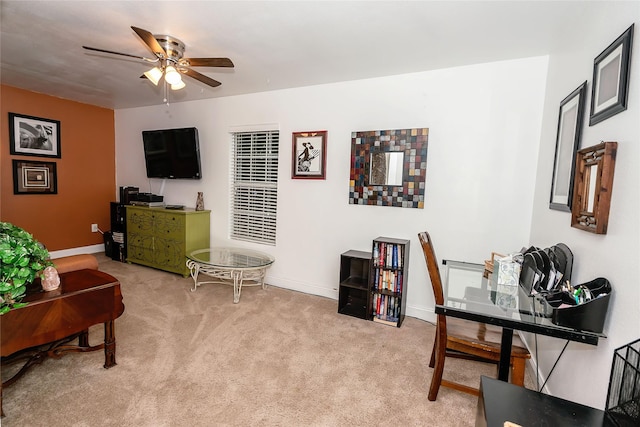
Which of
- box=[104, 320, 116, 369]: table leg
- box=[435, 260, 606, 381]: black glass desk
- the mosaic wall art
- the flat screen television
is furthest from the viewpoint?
the flat screen television

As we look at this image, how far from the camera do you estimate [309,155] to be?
3.56 metres

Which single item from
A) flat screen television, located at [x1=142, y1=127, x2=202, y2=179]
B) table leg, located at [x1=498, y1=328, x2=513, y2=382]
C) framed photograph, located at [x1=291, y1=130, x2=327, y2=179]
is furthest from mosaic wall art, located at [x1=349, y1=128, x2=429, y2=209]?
flat screen television, located at [x1=142, y1=127, x2=202, y2=179]

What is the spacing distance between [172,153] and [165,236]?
47.0 inches

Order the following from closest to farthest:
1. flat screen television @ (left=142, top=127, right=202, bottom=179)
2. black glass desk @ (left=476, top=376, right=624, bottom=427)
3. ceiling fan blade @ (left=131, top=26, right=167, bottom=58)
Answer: black glass desk @ (left=476, top=376, right=624, bottom=427), ceiling fan blade @ (left=131, top=26, right=167, bottom=58), flat screen television @ (left=142, top=127, right=202, bottom=179)

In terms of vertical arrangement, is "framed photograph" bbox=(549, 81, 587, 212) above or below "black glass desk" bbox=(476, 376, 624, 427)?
above

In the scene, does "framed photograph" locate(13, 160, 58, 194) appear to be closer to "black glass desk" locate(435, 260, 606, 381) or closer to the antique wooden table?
the antique wooden table

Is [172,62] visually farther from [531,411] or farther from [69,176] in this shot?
[69,176]

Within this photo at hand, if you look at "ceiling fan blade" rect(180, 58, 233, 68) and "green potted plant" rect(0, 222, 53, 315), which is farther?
"ceiling fan blade" rect(180, 58, 233, 68)

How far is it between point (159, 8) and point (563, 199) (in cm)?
285

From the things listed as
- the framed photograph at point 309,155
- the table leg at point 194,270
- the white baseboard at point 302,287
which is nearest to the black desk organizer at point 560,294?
the white baseboard at point 302,287

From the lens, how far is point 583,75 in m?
1.79

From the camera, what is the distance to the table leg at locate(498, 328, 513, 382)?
156 cm

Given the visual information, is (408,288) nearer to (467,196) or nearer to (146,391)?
(467,196)

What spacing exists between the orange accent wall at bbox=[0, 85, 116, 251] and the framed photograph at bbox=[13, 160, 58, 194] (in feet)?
0.19
